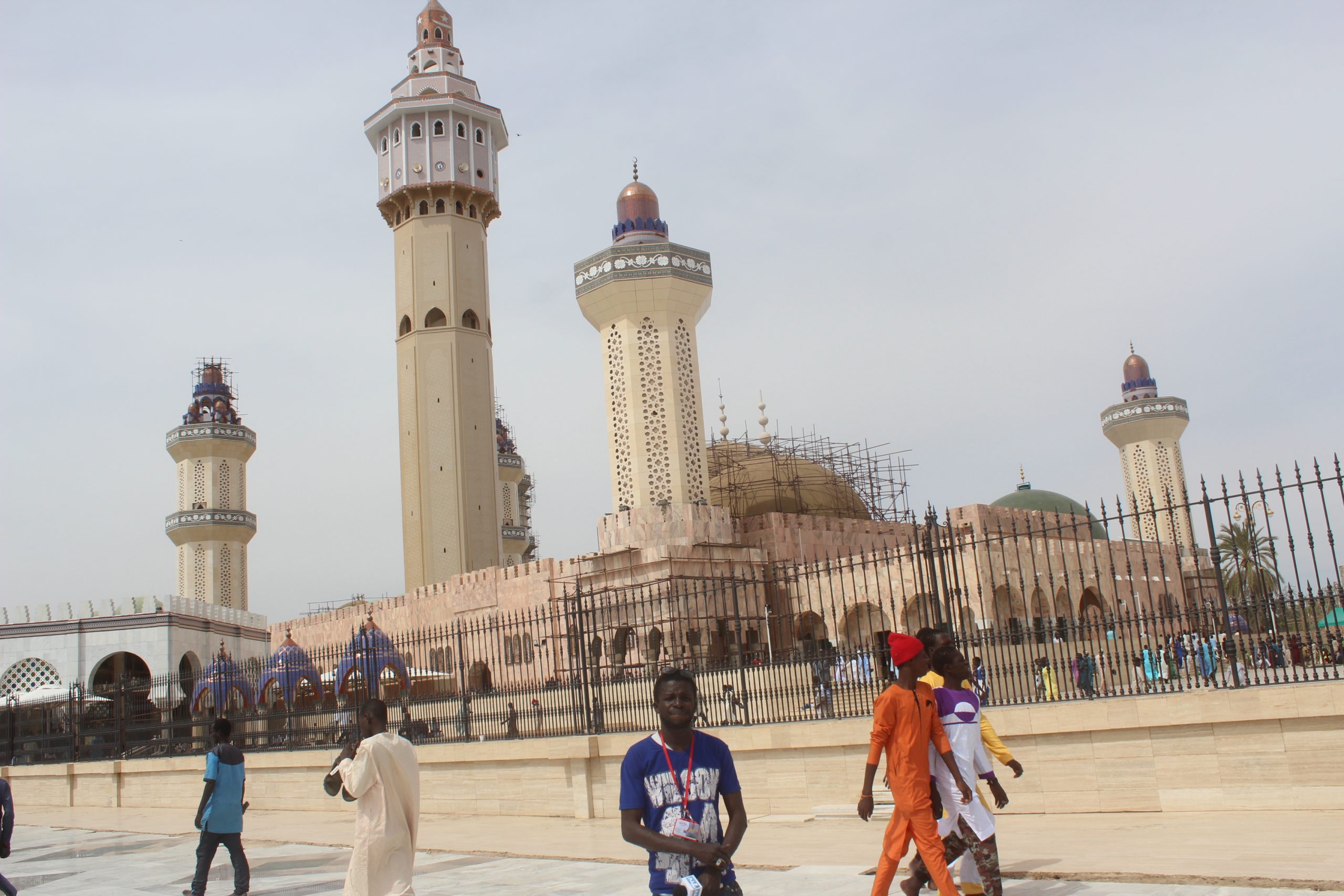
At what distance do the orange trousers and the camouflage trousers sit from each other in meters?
0.17

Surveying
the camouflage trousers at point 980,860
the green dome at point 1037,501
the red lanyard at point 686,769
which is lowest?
the camouflage trousers at point 980,860

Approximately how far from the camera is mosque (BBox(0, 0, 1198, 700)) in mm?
26141

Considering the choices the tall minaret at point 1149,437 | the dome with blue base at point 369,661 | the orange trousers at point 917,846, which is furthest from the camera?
the tall minaret at point 1149,437

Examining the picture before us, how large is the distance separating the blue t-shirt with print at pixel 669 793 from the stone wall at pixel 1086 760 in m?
5.67

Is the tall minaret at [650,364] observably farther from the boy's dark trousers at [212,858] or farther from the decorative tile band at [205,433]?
the decorative tile band at [205,433]

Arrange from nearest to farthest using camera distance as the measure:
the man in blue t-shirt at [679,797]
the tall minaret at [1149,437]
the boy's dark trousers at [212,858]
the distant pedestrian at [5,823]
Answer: the man in blue t-shirt at [679,797] → the distant pedestrian at [5,823] → the boy's dark trousers at [212,858] → the tall minaret at [1149,437]

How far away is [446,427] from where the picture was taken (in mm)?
37219

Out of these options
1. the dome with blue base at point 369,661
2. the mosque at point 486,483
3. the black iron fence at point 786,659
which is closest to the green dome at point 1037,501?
the mosque at point 486,483

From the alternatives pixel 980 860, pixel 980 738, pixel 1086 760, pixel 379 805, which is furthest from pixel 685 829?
pixel 1086 760

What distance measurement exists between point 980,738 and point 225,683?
48.6ft

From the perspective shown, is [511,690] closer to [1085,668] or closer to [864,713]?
[864,713]

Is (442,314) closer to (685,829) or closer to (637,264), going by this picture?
(637,264)

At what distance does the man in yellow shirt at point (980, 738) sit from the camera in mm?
5641

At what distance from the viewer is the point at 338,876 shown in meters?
8.43
